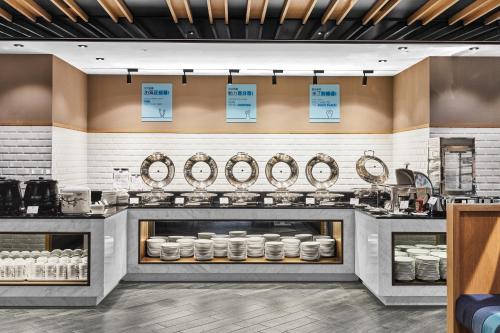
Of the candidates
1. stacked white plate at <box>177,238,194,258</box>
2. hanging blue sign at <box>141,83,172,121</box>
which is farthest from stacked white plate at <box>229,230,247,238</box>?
hanging blue sign at <box>141,83,172,121</box>

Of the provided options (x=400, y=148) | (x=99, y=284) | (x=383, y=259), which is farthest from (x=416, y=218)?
(x=400, y=148)

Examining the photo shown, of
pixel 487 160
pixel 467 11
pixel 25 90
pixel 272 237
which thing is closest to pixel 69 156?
pixel 25 90

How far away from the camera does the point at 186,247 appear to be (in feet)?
20.1

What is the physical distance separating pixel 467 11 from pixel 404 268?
114 inches

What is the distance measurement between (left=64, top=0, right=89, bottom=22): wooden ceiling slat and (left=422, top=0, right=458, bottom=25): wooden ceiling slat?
3873 millimetres

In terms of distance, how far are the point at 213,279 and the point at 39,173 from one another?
10.7 ft

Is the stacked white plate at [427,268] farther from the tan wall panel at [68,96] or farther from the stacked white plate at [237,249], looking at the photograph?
the tan wall panel at [68,96]

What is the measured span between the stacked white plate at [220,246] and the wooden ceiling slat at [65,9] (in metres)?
3.09

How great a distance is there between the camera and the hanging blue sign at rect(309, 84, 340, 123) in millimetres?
9211

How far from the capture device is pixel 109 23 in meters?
5.84

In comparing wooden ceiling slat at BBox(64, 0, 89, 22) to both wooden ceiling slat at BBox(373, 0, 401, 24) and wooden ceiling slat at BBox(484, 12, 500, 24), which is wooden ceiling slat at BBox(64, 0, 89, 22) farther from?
wooden ceiling slat at BBox(484, 12, 500, 24)

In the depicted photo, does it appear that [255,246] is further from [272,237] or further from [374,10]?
[374,10]

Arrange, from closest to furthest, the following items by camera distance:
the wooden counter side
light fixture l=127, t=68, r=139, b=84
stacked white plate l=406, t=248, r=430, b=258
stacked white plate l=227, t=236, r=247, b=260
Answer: the wooden counter side
stacked white plate l=406, t=248, r=430, b=258
stacked white plate l=227, t=236, r=247, b=260
light fixture l=127, t=68, r=139, b=84

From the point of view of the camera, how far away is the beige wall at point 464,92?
7.44 metres
